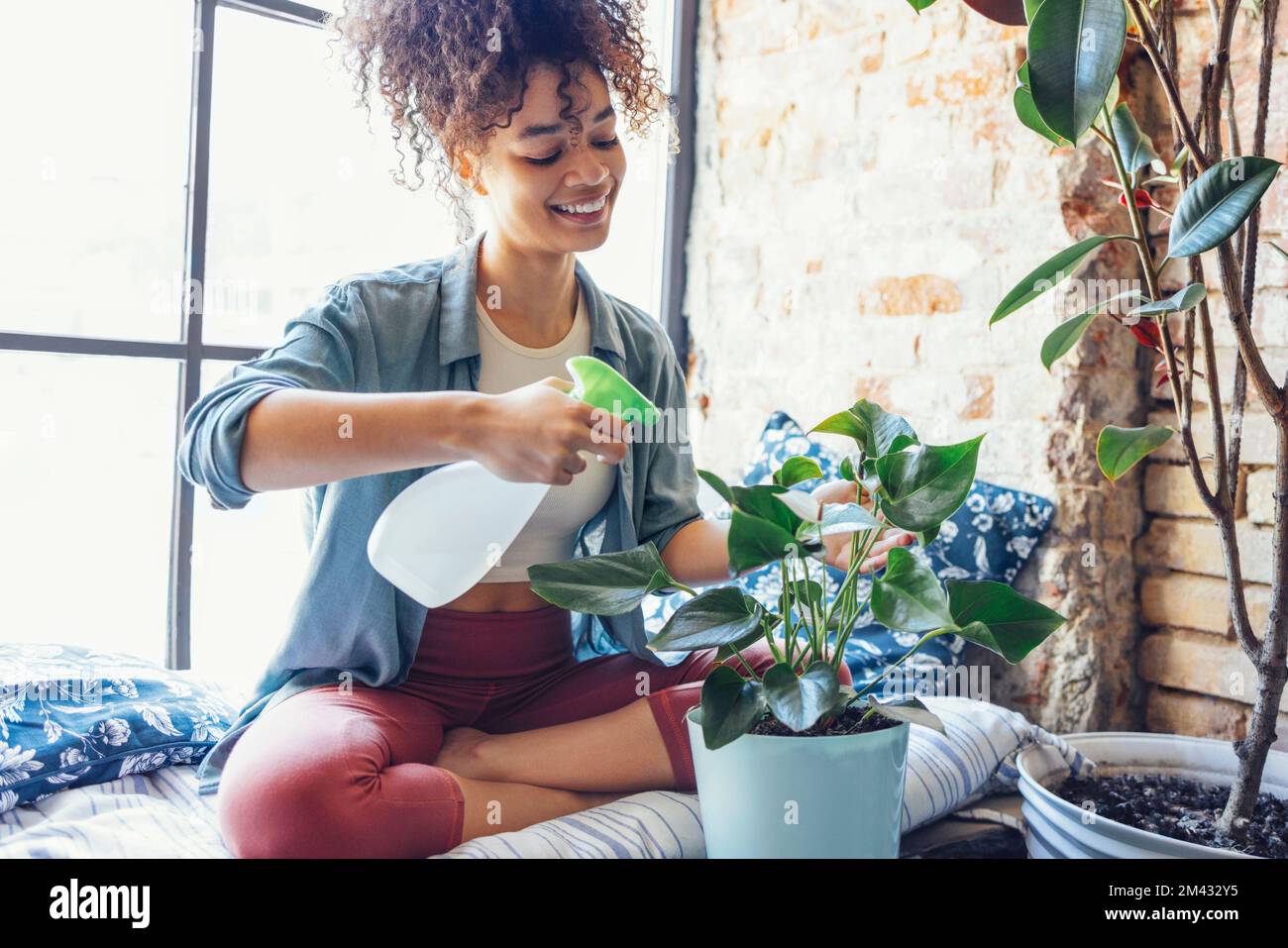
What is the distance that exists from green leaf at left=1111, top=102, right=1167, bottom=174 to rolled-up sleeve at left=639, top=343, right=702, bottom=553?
0.60m

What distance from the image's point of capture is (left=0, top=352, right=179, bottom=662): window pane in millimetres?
1776

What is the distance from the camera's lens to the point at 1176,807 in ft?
3.35

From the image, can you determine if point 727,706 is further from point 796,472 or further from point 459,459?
point 459,459

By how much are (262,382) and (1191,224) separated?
82 centimetres

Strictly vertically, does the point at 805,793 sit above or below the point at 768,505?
below

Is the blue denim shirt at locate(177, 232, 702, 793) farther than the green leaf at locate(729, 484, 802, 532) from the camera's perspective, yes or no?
Yes

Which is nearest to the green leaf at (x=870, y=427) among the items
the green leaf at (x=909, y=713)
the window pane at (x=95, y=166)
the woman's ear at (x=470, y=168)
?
the green leaf at (x=909, y=713)

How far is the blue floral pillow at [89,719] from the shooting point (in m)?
1.15

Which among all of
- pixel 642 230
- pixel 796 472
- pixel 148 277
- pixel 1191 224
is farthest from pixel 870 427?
pixel 642 230

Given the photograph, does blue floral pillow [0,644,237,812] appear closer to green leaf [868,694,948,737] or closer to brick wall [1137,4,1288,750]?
green leaf [868,694,948,737]

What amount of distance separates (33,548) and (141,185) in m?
0.65

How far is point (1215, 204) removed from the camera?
831 millimetres

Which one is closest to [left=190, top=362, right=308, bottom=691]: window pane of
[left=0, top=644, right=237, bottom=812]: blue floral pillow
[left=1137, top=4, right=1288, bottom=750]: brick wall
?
[left=0, top=644, right=237, bottom=812]: blue floral pillow
